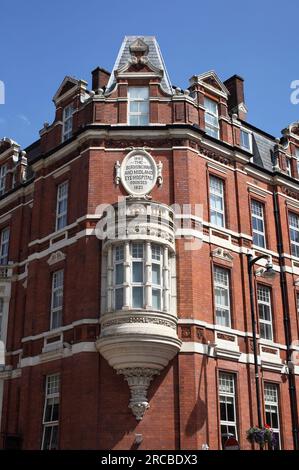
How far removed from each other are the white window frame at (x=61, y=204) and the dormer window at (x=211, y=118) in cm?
676

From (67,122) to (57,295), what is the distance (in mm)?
8089

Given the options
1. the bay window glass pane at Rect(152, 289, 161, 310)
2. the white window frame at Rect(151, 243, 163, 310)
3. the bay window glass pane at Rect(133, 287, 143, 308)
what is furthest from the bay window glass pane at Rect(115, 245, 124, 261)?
the bay window glass pane at Rect(152, 289, 161, 310)

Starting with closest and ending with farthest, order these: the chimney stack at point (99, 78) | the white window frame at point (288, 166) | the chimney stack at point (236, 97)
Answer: the chimney stack at point (99, 78)
the chimney stack at point (236, 97)
the white window frame at point (288, 166)

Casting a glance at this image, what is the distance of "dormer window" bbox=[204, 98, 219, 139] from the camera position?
27781mm

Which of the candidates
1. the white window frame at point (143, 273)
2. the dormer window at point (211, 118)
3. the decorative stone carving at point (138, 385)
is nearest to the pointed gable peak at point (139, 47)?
the dormer window at point (211, 118)

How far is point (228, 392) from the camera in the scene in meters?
23.8

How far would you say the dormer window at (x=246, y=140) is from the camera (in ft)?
98.0

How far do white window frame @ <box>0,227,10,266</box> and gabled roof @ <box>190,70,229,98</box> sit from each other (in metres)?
11.8

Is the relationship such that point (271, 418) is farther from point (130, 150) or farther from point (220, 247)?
point (130, 150)

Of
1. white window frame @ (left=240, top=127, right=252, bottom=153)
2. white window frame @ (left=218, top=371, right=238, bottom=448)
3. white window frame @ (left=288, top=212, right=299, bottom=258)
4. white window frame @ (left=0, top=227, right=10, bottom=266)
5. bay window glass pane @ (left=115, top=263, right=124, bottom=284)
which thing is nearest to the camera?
bay window glass pane @ (left=115, top=263, right=124, bottom=284)

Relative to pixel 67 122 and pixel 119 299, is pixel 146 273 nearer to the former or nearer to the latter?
pixel 119 299

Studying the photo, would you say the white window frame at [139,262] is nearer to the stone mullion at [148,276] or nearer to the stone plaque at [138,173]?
the stone mullion at [148,276]

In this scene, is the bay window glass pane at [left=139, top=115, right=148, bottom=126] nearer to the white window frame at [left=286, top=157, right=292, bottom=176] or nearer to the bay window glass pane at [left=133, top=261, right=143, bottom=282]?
the bay window glass pane at [left=133, top=261, right=143, bottom=282]

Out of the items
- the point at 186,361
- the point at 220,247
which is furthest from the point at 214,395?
the point at 220,247
